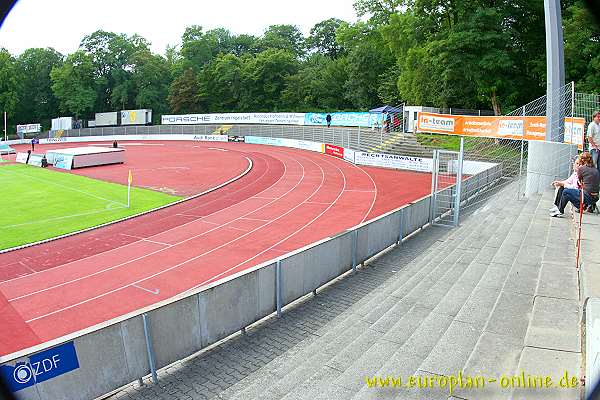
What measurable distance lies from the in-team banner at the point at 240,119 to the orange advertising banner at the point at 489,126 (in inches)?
1380

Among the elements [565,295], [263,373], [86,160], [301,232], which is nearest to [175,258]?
[301,232]

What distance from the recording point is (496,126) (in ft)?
64.1

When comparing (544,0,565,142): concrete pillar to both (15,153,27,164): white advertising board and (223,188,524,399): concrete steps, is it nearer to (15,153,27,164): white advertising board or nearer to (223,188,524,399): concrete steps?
(223,188,524,399): concrete steps

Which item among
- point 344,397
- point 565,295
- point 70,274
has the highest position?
point 565,295

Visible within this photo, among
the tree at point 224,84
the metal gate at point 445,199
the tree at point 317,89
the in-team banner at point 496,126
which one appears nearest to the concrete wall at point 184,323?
the metal gate at point 445,199

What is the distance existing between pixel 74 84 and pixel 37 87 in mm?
8792

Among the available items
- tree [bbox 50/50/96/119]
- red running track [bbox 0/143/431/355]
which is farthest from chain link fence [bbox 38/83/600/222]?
tree [bbox 50/50/96/119]

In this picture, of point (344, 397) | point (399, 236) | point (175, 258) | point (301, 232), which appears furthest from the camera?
point (301, 232)

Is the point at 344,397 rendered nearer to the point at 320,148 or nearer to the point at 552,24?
the point at 552,24

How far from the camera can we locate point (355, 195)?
2523cm

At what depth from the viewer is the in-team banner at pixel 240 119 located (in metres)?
59.6

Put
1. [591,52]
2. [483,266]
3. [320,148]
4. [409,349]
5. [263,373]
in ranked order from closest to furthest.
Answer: [409,349], [263,373], [483,266], [591,52], [320,148]

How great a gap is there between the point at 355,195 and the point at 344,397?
800 inches

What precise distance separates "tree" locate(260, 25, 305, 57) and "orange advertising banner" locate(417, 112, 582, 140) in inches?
2594
